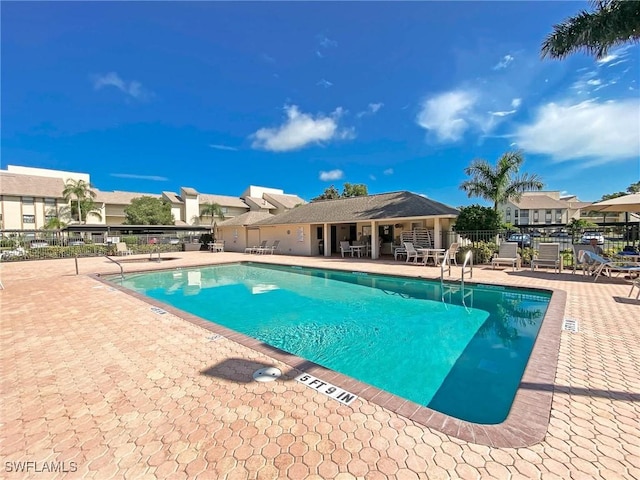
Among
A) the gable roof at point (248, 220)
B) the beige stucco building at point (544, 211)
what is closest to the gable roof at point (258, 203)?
the gable roof at point (248, 220)

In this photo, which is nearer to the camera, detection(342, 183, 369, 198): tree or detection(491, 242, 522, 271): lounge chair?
detection(491, 242, 522, 271): lounge chair

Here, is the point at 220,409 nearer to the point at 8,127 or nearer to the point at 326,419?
the point at 326,419

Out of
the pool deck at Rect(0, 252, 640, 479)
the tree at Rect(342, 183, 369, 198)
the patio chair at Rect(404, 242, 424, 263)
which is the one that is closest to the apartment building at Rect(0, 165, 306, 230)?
the tree at Rect(342, 183, 369, 198)

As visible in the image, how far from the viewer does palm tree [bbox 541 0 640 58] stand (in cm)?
904

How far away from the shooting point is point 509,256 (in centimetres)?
1328

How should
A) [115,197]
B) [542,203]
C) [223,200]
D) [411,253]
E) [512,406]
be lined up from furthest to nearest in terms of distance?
[542,203] < [223,200] < [115,197] < [411,253] < [512,406]

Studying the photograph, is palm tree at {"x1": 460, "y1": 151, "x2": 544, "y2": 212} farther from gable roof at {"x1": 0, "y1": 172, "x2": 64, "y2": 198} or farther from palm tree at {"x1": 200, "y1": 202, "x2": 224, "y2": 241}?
gable roof at {"x1": 0, "y1": 172, "x2": 64, "y2": 198}

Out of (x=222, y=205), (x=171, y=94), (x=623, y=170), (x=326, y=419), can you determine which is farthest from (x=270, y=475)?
(x=222, y=205)

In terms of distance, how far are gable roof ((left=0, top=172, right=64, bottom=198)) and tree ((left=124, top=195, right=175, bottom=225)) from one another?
968 centimetres

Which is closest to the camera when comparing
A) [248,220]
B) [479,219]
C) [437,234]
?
[479,219]

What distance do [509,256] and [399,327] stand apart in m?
9.57

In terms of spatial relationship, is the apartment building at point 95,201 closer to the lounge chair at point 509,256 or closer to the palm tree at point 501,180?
the palm tree at point 501,180

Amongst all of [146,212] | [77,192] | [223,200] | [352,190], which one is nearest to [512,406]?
[352,190]

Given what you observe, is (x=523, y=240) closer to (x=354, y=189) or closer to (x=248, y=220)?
(x=248, y=220)
